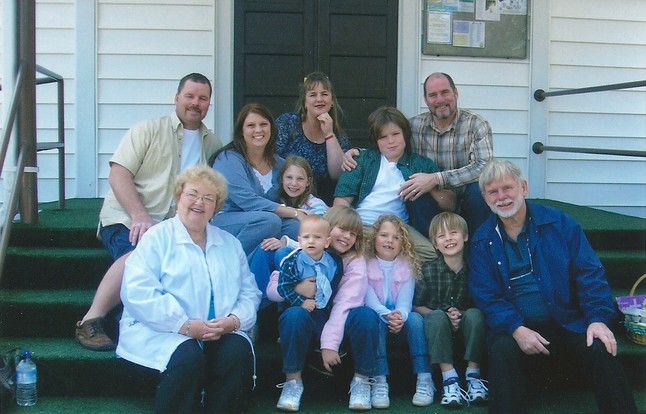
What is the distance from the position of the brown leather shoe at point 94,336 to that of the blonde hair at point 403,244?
1209 mm

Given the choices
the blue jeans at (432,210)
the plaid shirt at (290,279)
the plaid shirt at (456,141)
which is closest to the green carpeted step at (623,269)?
the blue jeans at (432,210)

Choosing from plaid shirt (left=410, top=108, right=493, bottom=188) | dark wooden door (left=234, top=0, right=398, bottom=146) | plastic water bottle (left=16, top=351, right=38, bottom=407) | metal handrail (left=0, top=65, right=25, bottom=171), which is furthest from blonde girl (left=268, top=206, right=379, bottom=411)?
dark wooden door (left=234, top=0, right=398, bottom=146)

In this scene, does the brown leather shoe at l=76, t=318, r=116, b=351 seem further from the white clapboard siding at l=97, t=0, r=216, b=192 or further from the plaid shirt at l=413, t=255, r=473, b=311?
the white clapboard siding at l=97, t=0, r=216, b=192

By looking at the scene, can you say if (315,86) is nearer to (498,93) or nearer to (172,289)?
(172,289)

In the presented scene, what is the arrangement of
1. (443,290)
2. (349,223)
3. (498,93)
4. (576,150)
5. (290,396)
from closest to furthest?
(290,396) → (349,223) → (443,290) → (576,150) → (498,93)

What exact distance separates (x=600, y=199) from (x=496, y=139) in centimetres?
93

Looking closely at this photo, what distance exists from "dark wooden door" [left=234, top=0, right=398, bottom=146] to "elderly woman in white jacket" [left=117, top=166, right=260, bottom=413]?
2.43 meters

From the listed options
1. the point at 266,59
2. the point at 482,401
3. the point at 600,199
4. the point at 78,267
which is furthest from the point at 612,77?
the point at 78,267

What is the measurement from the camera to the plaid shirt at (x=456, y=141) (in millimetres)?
4043

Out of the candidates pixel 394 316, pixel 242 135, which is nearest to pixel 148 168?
pixel 242 135

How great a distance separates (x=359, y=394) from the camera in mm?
3068

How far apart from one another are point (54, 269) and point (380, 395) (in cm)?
181

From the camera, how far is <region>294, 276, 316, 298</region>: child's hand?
311cm

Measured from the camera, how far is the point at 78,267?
12.4ft
